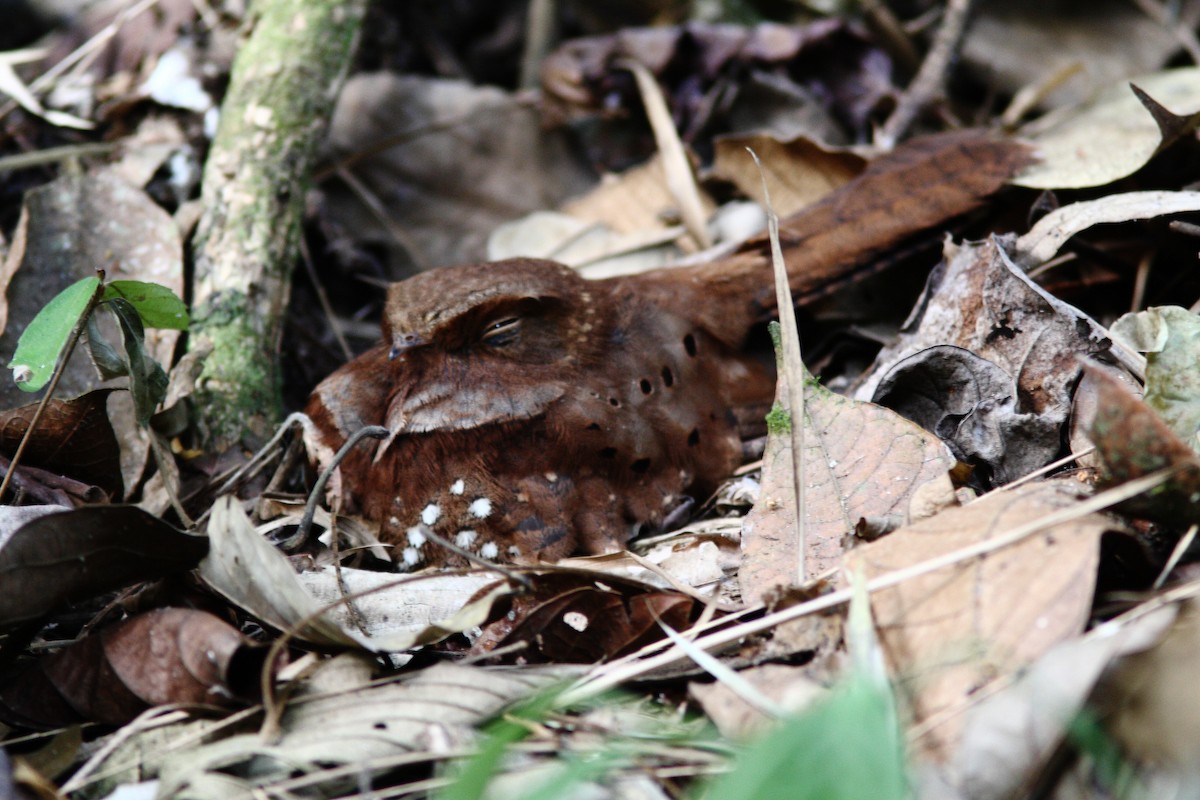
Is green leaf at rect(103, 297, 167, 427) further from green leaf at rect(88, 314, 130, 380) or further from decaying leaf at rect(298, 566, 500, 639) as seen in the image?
decaying leaf at rect(298, 566, 500, 639)

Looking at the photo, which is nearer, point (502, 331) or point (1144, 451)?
point (1144, 451)

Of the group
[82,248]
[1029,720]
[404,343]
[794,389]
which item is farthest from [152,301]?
[1029,720]

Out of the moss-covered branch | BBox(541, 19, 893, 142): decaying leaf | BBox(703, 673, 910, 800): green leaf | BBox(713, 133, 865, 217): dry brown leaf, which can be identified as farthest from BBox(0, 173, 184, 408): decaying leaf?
BBox(703, 673, 910, 800): green leaf

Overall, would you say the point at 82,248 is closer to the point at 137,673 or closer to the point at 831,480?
the point at 137,673

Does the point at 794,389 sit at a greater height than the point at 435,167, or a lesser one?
greater

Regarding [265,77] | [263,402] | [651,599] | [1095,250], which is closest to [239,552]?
[651,599]

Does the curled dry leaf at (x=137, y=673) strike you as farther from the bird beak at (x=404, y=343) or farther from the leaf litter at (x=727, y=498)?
the bird beak at (x=404, y=343)

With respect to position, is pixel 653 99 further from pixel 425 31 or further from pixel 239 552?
pixel 239 552
